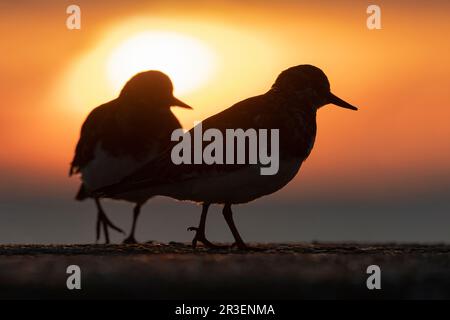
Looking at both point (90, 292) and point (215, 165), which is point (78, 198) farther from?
point (90, 292)

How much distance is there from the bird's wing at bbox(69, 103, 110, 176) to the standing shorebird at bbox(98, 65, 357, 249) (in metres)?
3.10

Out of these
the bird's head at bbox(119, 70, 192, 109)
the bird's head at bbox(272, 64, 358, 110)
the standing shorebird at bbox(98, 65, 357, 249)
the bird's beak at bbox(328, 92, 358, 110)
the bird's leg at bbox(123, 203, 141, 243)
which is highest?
the bird's head at bbox(119, 70, 192, 109)

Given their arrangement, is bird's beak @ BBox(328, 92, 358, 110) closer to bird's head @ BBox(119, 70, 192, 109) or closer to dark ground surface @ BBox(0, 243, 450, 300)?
bird's head @ BBox(119, 70, 192, 109)

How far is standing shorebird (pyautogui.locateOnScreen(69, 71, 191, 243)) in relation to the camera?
11.3 m

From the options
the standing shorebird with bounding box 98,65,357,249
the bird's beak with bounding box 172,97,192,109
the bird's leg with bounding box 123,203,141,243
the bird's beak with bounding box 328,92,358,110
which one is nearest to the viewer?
the standing shorebird with bounding box 98,65,357,249

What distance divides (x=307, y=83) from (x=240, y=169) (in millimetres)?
1453

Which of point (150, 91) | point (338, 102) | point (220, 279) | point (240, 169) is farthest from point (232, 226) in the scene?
point (150, 91)

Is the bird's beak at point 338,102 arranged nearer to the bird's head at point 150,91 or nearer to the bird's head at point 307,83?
the bird's head at point 307,83

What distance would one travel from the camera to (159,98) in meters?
12.3

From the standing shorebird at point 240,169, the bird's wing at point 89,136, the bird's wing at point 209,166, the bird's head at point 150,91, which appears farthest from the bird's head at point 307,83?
the bird's wing at point 89,136

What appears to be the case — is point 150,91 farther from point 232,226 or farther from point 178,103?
point 232,226

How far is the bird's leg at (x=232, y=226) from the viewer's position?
848cm

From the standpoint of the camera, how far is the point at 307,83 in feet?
30.7

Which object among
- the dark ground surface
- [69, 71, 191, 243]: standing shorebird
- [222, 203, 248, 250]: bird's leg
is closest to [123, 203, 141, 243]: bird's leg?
[69, 71, 191, 243]: standing shorebird
